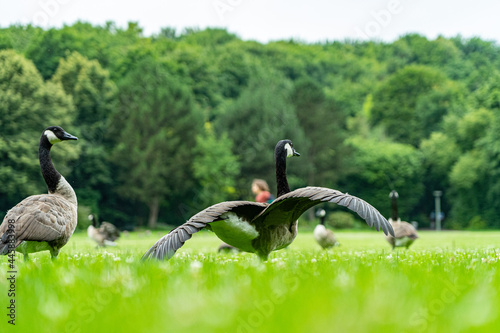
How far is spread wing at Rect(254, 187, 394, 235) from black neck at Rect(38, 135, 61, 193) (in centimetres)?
390

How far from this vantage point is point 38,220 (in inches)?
327

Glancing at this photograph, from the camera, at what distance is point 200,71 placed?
7425 cm

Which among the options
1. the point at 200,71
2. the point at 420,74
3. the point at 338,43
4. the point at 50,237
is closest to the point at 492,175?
the point at 420,74

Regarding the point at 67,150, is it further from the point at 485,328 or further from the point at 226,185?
the point at 485,328

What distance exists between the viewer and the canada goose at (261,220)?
250 inches

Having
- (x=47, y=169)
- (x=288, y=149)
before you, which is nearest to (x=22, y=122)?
(x=47, y=169)

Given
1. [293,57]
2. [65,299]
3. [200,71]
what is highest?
[293,57]

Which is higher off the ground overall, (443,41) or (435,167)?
(443,41)

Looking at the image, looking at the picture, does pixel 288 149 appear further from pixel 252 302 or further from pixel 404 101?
pixel 404 101

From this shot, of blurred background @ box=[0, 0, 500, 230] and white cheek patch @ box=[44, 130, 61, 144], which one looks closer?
white cheek patch @ box=[44, 130, 61, 144]

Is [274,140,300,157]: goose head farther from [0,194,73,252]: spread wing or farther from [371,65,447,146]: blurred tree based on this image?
[371,65,447,146]: blurred tree

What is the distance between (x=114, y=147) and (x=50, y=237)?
5283 cm

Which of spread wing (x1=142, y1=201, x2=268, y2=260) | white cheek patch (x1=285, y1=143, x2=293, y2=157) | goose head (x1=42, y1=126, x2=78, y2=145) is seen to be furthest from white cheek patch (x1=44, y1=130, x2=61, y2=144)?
spread wing (x1=142, y1=201, x2=268, y2=260)

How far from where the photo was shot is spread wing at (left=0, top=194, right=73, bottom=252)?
26.5ft
